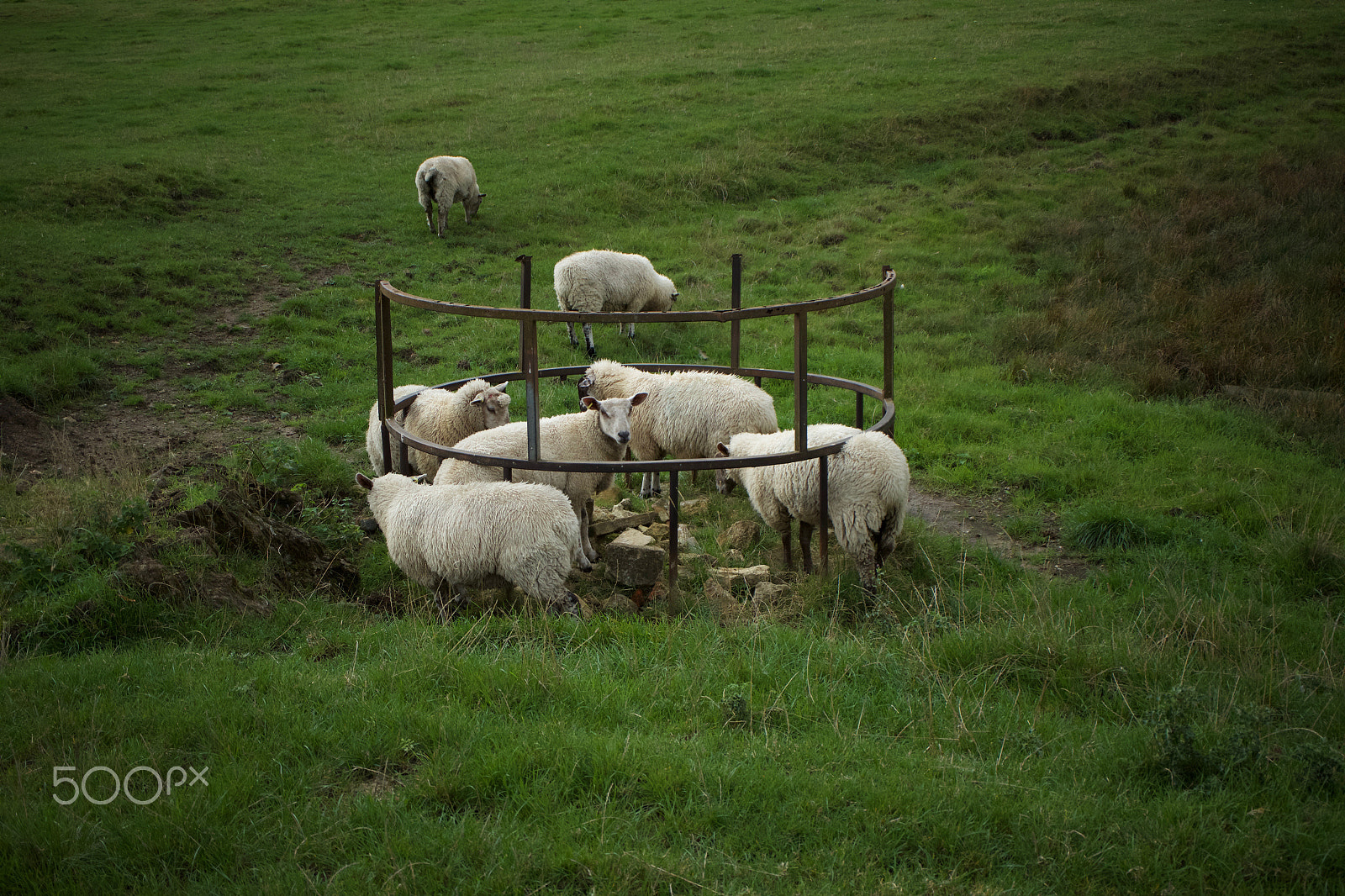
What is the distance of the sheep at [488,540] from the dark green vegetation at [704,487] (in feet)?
1.08

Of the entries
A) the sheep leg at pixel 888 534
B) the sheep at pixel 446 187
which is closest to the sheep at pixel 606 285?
the sheep at pixel 446 187

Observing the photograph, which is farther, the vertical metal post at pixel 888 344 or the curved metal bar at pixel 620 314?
the vertical metal post at pixel 888 344

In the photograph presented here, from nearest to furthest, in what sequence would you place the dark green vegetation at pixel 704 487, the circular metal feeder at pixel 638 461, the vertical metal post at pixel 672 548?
the dark green vegetation at pixel 704 487
the circular metal feeder at pixel 638 461
the vertical metal post at pixel 672 548

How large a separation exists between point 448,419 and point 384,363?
3.07 feet

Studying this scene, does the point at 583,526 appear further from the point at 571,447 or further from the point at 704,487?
the point at 704,487

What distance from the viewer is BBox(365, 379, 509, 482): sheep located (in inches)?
314

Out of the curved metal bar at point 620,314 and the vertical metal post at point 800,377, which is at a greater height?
the curved metal bar at point 620,314

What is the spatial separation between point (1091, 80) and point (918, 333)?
1567 cm

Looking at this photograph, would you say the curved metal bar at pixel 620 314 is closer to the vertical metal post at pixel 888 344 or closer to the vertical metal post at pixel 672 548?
the vertical metal post at pixel 672 548

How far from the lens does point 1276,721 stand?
4.36 meters

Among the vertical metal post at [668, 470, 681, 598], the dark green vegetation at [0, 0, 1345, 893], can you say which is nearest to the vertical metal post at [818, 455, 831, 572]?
the dark green vegetation at [0, 0, 1345, 893]

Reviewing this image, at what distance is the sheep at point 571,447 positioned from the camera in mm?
6977

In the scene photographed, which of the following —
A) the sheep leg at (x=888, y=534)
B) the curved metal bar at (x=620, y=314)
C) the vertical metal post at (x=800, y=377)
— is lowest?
the sheep leg at (x=888, y=534)

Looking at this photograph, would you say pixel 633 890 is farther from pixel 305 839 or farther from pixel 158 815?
pixel 158 815
